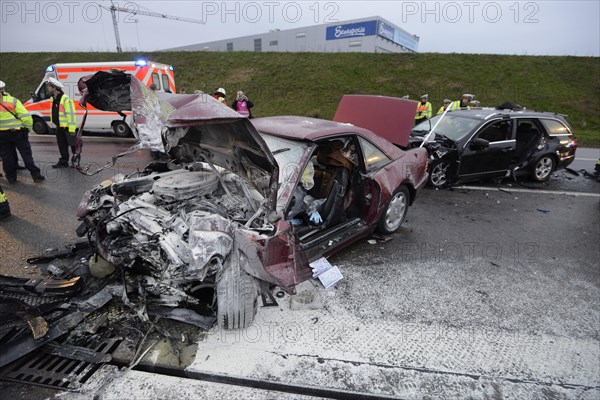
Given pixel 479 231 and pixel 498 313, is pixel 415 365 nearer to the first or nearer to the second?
pixel 498 313

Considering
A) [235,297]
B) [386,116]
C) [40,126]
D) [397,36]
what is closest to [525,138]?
[386,116]

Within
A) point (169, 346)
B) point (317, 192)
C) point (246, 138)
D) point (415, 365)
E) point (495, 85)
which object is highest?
point (495, 85)

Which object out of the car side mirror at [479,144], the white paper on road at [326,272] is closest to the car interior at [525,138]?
the car side mirror at [479,144]

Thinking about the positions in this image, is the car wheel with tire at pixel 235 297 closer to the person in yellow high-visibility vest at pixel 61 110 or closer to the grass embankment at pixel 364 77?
the person in yellow high-visibility vest at pixel 61 110

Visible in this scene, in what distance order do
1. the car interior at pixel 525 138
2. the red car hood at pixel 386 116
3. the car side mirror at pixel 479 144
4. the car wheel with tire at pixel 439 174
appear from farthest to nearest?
the car interior at pixel 525 138 < the car wheel with tire at pixel 439 174 < the car side mirror at pixel 479 144 < the red car hood at pixel 386 116

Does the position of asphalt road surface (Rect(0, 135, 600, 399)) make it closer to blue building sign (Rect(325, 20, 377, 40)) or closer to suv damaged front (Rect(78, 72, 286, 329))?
suv damaged front (Rect(78, 72, 286, 329))

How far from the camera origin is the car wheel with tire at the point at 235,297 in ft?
7.48

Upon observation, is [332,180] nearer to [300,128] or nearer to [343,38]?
[300,128]

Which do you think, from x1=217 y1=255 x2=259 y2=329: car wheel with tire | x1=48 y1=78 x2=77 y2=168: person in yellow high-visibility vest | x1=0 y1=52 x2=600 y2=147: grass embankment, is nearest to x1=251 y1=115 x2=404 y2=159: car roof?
x1=217 y1=255 x2=259 y2=329: car wheel with tire

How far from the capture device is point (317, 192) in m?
3.78

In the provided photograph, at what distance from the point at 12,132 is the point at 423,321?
6.66 metres

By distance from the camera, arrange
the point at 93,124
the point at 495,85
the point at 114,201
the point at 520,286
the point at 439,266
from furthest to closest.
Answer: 1. the point at 495,85
2. the point at 93,124
3. the point at 439,266
4. the point at 520,286
5. the point at 114,201

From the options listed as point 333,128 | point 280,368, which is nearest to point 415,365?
point 280,368

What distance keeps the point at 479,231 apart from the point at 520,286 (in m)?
1.34
